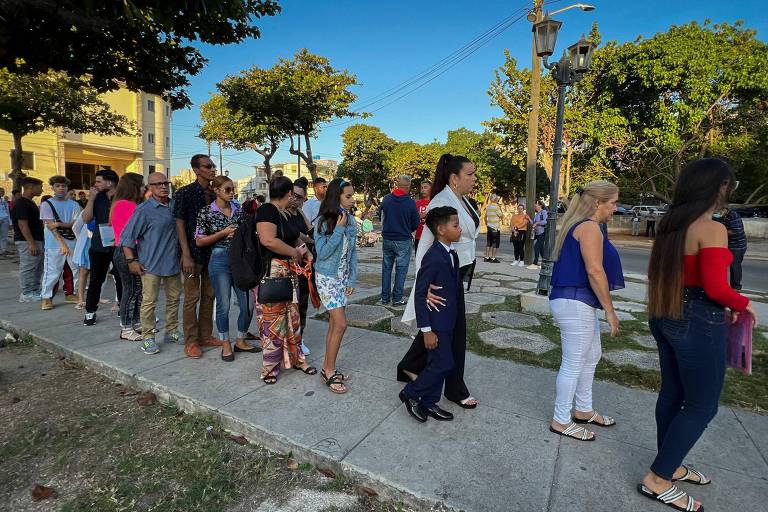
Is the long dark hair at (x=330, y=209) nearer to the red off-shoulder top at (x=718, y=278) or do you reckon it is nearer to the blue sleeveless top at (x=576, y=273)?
the blue sleeveless top at (x=576, y=273)

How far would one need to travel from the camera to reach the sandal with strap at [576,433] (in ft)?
9.02

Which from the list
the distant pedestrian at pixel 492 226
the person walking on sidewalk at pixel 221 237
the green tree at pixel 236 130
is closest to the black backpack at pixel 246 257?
the person walking on sidewalk at pixel 221 237

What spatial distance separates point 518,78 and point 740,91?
8.55 meters

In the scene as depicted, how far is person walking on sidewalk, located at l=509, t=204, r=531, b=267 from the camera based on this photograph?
10.9 metres

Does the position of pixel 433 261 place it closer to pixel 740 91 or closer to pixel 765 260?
pixel 765 260

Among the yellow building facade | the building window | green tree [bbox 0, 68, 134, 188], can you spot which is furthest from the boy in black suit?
the building window

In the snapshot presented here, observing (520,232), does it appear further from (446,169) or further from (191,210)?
(191,210)

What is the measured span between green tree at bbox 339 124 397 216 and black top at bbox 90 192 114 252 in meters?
37.5

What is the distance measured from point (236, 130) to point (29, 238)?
16412 mm

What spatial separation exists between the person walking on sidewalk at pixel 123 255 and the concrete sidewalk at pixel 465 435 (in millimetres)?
492

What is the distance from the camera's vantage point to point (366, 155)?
43.2 meters

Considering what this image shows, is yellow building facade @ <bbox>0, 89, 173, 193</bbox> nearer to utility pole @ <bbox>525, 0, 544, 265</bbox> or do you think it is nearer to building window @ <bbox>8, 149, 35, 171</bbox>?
building window @ <bbox>8, 149, 35, 171</bbox>

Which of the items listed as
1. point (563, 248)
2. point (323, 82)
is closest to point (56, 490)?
point (563, 248)

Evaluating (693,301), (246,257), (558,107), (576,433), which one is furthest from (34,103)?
(693,301)
